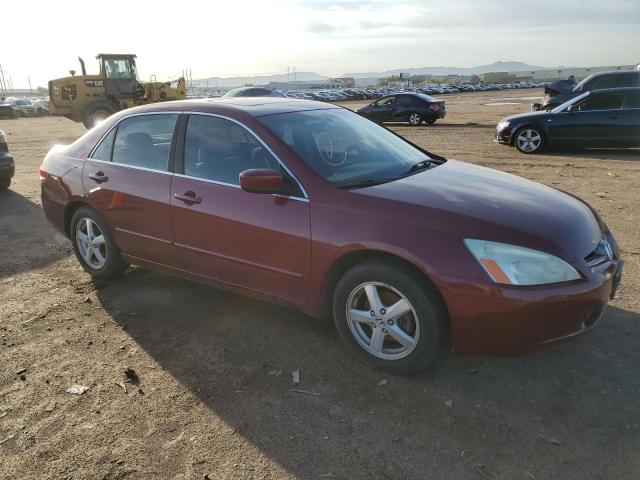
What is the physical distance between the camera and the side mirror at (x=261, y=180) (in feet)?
10.5

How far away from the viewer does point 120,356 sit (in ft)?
11.5

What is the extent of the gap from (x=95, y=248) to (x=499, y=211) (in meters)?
3.55

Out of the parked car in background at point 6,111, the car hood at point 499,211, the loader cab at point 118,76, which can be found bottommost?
the car hood at point 499,211

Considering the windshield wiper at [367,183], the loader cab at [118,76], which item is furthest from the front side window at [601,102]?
the loader cab at [118,76]

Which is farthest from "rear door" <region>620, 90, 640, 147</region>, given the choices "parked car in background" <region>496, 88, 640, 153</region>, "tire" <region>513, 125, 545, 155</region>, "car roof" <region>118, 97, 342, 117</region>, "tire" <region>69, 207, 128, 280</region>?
"tire" <region>69, 207, 128, 280</region>

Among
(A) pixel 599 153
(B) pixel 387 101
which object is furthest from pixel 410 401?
(B) pixel 387 101

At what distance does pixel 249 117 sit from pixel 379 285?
1554 millimetres

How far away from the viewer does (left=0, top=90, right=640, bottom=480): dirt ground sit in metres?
2.47

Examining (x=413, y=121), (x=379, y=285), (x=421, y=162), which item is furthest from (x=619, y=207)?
(x=413, y=121)

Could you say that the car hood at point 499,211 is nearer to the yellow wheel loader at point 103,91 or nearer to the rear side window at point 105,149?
the rear side window at point 105,149

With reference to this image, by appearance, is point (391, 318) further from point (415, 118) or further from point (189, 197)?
point (415, 118)

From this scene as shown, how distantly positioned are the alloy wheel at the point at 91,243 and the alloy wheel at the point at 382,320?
2585 millimetres

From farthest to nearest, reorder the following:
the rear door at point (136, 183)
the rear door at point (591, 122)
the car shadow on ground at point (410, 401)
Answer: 1. the rear door at point (591, 122)
2. the rear door at point (136, 183)
3. the car shadow on ground at point (410, 401)

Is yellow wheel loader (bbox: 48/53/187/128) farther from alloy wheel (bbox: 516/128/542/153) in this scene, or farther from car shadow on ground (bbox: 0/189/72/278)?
alloy wheel (bbox: 516/128/542/153)
